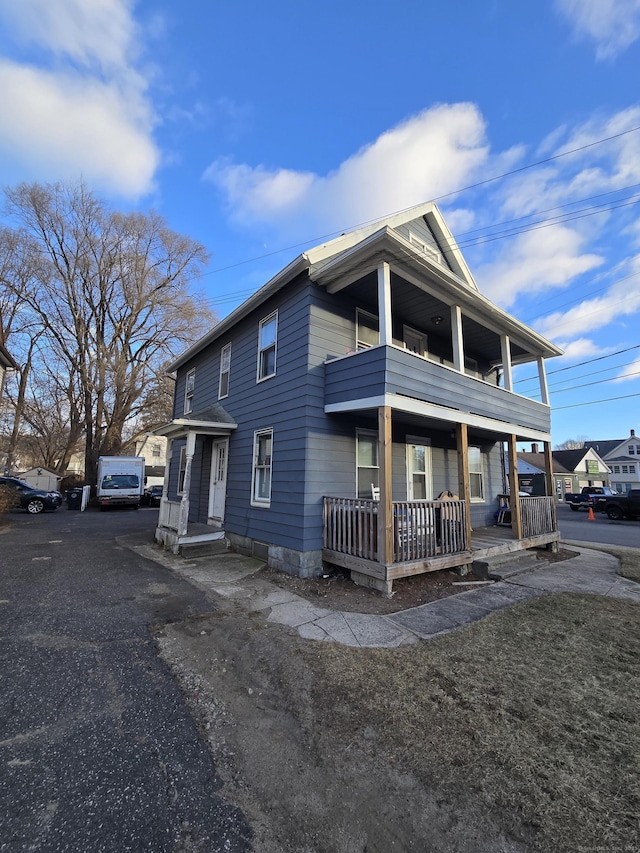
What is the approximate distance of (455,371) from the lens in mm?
7859

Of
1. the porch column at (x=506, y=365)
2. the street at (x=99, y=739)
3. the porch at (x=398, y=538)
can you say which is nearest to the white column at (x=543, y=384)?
the porch column at (x=506, y=365)

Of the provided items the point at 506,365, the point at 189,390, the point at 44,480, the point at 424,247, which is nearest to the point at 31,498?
the point at 189,390

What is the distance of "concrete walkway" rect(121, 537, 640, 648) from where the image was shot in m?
4.50

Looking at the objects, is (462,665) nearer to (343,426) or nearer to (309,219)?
(343,426)

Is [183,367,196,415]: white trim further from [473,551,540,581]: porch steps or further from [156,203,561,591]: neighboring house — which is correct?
[473,551,540,581]: porch steps

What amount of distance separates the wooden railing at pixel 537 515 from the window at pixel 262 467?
6127 mm

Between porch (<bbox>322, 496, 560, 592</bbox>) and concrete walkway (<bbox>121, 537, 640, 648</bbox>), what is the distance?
687mm

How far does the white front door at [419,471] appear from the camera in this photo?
9.29 metres

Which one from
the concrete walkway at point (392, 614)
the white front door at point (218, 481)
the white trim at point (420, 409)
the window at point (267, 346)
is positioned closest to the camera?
the concrete walkway at point (392, 614)

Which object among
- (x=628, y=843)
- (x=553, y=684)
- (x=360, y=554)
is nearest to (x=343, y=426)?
(x=360, y=554)

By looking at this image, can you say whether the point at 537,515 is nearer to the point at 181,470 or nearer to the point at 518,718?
the point at 518,718

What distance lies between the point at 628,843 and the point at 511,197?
10.7 m

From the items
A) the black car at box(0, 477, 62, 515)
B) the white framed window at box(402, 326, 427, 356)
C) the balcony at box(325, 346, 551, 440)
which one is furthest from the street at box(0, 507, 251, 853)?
the black car at box(0, 477, 62, 515)

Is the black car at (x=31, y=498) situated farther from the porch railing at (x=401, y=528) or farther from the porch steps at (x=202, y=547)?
the porch railing at (x=401, y=528)
